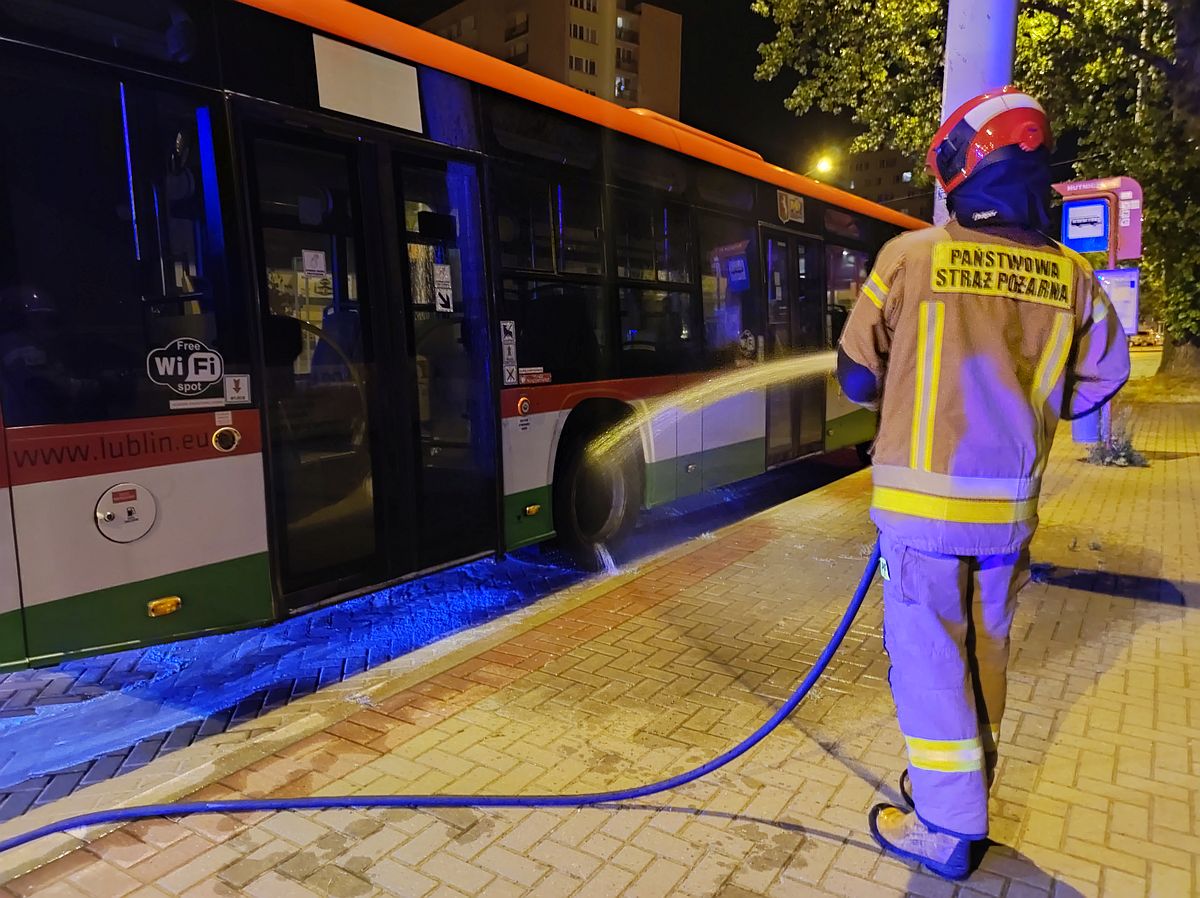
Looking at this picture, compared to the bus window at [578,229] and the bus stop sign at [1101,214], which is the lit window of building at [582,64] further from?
the bus window at [578,229]

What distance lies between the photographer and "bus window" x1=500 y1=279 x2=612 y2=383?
18.6 ft

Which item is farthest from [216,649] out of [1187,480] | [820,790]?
[1187,480]

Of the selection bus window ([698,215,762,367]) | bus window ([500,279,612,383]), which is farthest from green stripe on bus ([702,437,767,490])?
bus window ([500,279,612,383])

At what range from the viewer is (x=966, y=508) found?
104 inches

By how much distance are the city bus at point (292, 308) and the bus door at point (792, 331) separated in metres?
2.01

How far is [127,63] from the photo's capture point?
3623 millimetres

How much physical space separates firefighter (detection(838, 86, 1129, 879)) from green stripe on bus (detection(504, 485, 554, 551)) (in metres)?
3.26

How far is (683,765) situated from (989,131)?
2666 mm

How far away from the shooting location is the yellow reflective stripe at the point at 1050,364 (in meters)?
2.70

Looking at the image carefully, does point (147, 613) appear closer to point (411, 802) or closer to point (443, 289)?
point (411, 802)

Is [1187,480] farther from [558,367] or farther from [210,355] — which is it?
[210,355]

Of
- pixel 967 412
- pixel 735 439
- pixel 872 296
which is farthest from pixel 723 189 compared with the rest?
pixel 967 412

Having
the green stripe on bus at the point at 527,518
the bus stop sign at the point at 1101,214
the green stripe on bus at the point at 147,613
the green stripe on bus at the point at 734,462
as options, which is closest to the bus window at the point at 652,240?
the green stripe on bus at the point at 734,462

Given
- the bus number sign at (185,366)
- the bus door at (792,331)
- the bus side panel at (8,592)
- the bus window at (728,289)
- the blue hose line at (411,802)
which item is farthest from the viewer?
the bus door at (792,331)
